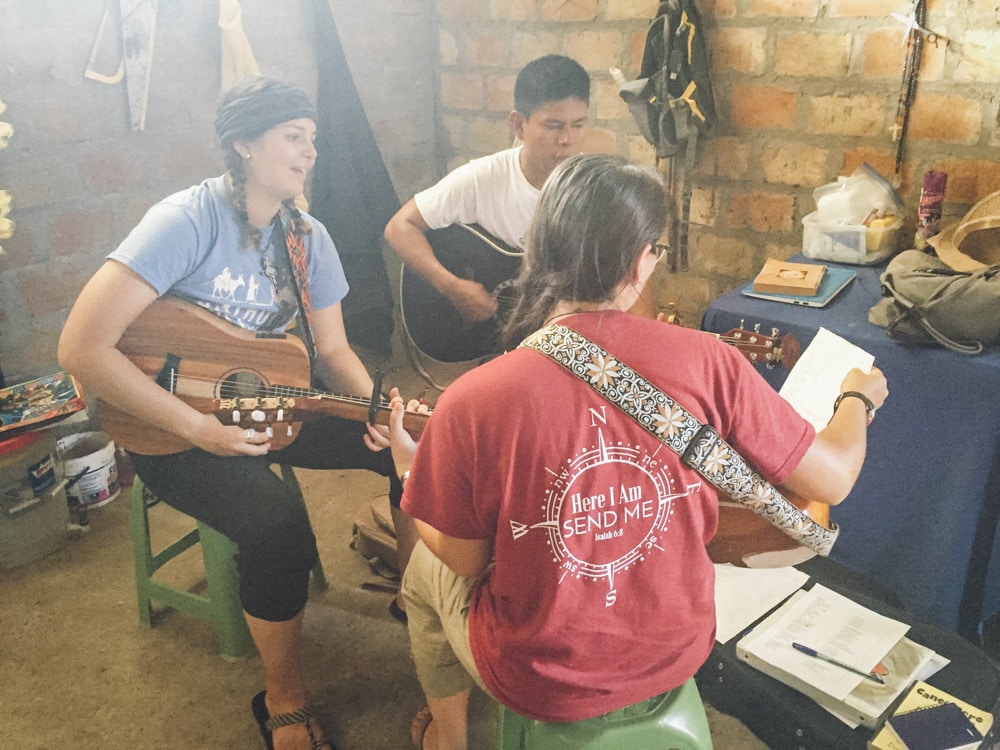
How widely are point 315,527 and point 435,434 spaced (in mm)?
1390

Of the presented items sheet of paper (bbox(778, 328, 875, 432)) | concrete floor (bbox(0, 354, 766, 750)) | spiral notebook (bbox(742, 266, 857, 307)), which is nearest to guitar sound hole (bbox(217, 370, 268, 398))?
concrete floor (bbox(0, 354, 766, 750))

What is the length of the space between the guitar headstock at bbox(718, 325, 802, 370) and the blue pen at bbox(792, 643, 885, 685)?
0.52 m

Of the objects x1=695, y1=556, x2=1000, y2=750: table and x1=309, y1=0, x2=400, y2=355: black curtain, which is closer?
x1=695, y1=556, x2=1000, y2=750: table

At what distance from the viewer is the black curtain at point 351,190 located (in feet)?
7.16

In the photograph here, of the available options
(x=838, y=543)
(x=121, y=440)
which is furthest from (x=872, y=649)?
(x=121, y=440)

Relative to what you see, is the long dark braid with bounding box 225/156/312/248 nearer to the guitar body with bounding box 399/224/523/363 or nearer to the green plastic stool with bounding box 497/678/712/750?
the guitar body with bounding box 399/224/523/363

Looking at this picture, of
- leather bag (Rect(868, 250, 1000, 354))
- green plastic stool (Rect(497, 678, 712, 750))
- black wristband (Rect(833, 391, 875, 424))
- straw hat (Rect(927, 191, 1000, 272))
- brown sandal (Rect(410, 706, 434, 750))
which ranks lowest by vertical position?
brown sandal (Rect(410, 706, 434, 750))

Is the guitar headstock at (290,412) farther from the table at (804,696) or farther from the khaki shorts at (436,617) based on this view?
the table at (804,696)

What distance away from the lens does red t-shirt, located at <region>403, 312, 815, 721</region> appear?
0.92m

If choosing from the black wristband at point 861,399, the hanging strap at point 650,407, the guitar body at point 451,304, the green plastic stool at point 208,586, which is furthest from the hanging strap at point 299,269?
the black wristband at point 861,399

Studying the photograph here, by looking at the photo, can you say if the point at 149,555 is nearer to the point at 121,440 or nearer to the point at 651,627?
the point at 121,440

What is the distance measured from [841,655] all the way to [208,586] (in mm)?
1291

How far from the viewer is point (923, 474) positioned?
5.11 ft

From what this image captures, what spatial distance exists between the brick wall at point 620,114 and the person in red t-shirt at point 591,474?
0.83 meters
